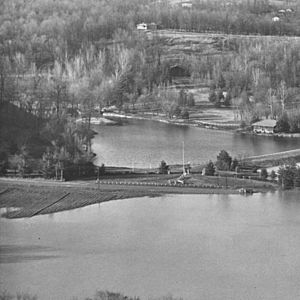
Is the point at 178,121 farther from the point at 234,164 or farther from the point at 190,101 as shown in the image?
the point at 234,164

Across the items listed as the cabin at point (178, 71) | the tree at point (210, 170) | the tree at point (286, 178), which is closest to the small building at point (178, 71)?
the cabin at point (178, 71)

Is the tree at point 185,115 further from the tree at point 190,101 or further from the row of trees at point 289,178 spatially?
the row of trees at point 289,178

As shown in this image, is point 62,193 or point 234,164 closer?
point 62,193

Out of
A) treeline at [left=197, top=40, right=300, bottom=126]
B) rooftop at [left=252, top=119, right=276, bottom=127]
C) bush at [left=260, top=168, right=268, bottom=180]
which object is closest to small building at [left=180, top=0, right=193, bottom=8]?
treeline at [left=197, top=40, right=300, bottom=126]

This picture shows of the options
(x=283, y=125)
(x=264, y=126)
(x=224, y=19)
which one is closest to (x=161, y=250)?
(x=283, y=125)

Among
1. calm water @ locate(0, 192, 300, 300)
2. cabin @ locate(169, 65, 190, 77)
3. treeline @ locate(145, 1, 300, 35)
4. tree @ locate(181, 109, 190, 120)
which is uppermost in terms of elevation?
treeline @ locate(145, 1, 300, 35)

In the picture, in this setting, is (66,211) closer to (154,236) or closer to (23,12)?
(154,236)

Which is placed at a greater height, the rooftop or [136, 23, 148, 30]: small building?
[136, 23, 148, 30]: small building

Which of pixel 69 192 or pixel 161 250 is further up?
pixel 69 192

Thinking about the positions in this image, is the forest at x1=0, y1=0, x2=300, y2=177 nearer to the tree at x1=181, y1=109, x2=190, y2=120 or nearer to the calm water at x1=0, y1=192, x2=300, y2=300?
the tree at x1=181, y1=109, x2=190, y2=120
